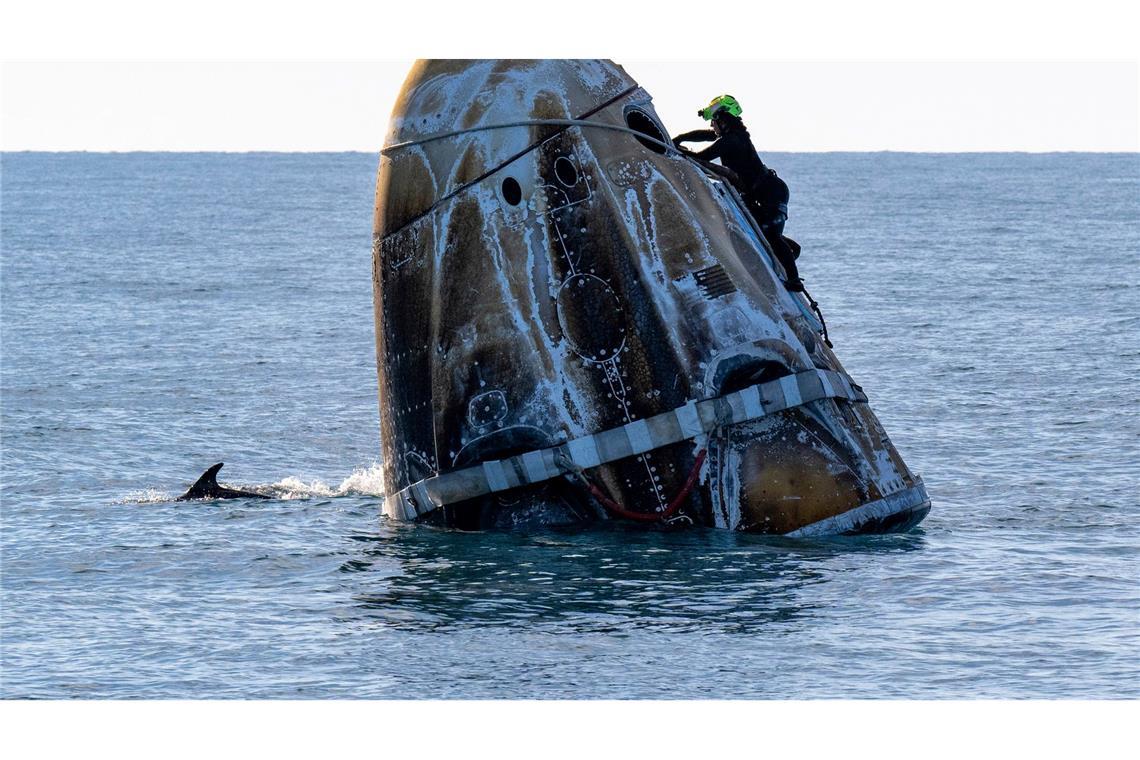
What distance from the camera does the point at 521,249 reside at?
14633mm

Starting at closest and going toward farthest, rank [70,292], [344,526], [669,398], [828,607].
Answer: [828,607]
[669,398]
[344,526]
[70,292]

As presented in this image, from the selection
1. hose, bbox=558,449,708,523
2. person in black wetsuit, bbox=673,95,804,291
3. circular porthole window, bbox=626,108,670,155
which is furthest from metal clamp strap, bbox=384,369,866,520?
circular porthole window, bbox=626,108,670,155

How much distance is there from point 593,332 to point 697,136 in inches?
98.6

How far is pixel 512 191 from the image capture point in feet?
48.2

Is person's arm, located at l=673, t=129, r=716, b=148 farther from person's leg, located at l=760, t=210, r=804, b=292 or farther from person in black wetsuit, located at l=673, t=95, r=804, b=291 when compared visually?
person's leg, located at l=760, t=210, r=804, b=292

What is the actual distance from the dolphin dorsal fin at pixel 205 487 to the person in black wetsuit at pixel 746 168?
7.04 metres

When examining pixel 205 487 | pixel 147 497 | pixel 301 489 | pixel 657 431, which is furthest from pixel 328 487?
pixel 657 431

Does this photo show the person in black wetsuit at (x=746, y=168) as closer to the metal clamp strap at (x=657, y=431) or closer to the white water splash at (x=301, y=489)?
the metal clamp strap at (x=657, y=431)

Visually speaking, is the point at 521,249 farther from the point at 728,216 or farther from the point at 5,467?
the point at 5,467

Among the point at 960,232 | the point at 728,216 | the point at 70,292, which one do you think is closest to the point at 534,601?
the point at 728,216

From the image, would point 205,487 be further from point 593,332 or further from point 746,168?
point 746,168

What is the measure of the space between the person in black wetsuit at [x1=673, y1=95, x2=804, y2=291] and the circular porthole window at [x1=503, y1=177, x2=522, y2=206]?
72.3 inches

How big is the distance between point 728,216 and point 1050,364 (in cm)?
1772

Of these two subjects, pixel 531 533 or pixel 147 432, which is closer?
pixel 531 533
